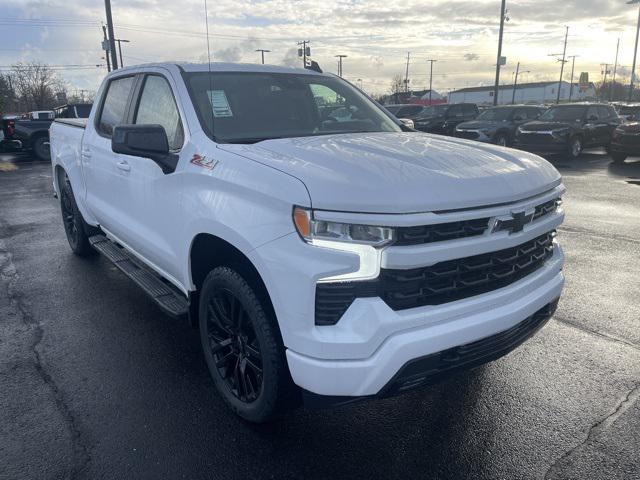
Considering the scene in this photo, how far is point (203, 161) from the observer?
295 centimetres

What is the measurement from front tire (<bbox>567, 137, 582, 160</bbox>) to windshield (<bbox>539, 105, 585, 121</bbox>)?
0.72 metres

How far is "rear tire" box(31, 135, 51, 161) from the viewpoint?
17.4 metres

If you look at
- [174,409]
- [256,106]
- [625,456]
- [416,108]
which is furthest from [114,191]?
[416,108]

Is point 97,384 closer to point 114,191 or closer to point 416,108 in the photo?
point 114,191

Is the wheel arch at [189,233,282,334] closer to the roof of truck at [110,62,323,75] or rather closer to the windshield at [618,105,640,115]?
the roof of truck at [110,62,323,75]

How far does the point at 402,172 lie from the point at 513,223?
616 mm

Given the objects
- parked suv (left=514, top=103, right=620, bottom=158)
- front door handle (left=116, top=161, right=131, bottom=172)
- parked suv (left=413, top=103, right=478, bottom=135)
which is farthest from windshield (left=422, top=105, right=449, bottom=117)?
front door handle (left=116, top=161, right=131, bottom=172)

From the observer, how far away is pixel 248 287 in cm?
262

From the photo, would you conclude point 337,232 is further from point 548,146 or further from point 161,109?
point 548,146

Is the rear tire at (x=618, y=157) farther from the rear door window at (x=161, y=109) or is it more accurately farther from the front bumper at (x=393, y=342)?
the front bumper at (x=393, y=342)

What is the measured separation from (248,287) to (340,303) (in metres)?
0.58

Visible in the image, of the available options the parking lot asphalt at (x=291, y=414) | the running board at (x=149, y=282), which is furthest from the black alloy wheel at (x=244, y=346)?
the running board at (x=149, y=282)

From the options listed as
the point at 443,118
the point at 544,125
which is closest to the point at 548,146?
the point at 544,125

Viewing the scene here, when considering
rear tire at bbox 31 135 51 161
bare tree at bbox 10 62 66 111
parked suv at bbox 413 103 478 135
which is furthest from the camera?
bare tree at bbox 10 62 66 111
